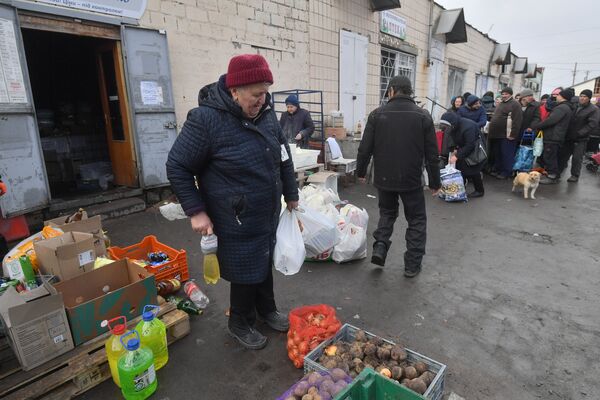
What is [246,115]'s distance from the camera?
2141 millimetres

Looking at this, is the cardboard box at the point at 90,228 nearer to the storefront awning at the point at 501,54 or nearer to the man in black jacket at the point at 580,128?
the man in black jacket at the point at 580,128

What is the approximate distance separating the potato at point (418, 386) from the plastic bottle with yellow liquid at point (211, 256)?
133 centimetres

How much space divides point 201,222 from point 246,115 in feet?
2.23

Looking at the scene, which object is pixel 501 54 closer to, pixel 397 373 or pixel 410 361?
pixel 410 361

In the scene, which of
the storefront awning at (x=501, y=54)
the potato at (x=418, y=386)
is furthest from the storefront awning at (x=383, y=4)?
Answer: the storefront awning at (x=501, y=54)

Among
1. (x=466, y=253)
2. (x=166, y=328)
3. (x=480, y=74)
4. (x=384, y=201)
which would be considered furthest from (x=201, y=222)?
(x=480, y=74)

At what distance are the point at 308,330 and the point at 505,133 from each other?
24.8 feet

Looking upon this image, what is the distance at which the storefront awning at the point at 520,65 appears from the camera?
2295cm

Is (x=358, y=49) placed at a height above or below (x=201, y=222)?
above

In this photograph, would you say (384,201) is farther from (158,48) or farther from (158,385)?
(158,48)

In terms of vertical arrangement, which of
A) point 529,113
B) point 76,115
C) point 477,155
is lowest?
point 477,155

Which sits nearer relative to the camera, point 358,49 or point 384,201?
point 384,201

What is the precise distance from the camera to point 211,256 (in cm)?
235

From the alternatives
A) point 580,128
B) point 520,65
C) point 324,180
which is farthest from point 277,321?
point 520,65
